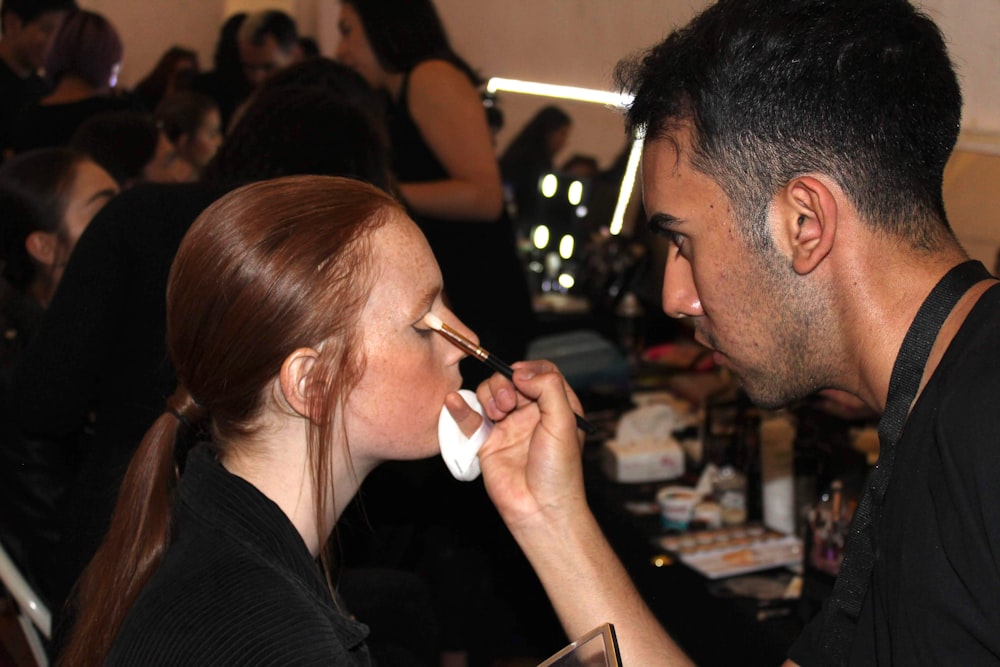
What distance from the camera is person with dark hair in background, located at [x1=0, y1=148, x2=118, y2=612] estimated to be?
202cm

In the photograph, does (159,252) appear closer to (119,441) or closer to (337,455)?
(119,441)

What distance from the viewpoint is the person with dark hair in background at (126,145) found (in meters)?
2.88

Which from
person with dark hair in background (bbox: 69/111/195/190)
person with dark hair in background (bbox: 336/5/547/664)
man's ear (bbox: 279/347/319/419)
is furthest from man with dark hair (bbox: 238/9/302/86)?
man's ear (bbox: 279/347/319/419)

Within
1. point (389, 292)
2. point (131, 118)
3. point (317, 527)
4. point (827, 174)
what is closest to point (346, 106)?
point (389, 292)

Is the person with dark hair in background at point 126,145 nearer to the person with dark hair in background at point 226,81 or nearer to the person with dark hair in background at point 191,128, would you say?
the person with dark hair in background at point 191,128

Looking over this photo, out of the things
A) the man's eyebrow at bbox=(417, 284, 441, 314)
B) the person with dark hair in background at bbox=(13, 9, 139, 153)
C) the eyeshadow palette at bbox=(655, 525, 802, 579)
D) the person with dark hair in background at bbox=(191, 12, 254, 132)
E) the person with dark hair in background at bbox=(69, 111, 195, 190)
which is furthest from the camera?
the person with dark hair in background at bbox=(191, 12, 254, 132)

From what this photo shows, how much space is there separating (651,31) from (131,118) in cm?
166

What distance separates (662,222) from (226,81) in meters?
4.73

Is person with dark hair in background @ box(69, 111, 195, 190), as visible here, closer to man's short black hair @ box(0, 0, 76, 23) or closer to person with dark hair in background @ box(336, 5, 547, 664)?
person with dark hair in background @ box(336, 5, 547, 664)

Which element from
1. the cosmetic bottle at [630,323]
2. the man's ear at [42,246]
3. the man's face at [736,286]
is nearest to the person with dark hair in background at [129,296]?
the man's ear at [42,246]

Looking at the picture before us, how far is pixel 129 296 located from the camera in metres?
1.73

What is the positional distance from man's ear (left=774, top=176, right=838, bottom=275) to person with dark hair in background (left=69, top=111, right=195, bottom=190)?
2.15 m

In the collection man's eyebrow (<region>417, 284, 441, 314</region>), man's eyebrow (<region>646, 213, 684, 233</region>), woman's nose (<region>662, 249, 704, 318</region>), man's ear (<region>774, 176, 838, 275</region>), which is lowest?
man's eyebrow (<region>417, 284, 441, 314</region>)

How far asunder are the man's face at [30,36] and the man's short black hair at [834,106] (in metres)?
3.78
